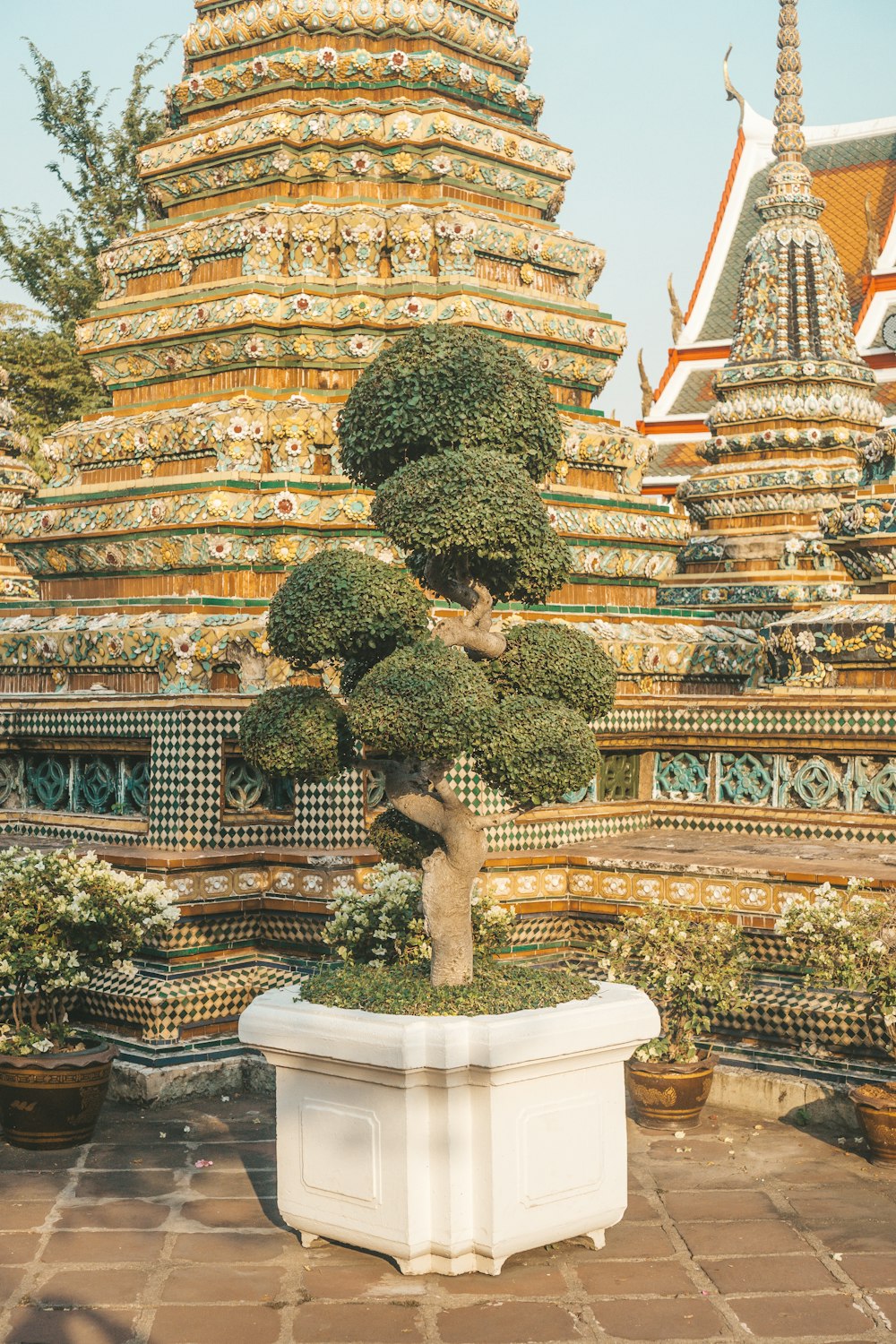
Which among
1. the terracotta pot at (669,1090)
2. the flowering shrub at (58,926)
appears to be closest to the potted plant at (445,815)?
the terracotta pot at (669,1090)

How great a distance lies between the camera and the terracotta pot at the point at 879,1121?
26.9 ft

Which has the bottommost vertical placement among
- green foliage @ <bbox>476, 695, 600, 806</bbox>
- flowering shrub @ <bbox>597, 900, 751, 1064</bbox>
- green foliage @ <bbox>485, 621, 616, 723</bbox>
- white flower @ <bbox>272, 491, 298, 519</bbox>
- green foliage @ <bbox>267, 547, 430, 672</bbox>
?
flowering shrub @ <bbox>597, 900, 751, 1064</bbox>

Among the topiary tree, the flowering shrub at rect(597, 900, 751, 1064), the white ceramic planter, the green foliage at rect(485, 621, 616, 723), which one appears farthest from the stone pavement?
the green foliage at rect(485, 621, 616, 723)

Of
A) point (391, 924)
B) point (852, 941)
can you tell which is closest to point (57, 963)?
point (391, 924)

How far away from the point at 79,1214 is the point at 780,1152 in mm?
3225

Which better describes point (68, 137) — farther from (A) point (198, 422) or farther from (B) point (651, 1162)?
(B) point (651, 1162)

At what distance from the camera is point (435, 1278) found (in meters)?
6.89

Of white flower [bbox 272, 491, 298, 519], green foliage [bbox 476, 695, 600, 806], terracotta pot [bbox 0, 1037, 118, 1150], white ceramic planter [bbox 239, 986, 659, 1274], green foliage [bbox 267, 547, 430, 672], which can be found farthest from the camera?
white flower [bbox 272, 491, 298, 519]

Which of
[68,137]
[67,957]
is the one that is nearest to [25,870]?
[67,957]

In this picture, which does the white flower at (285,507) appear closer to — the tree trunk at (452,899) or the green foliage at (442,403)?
the green foliage at (442,403)

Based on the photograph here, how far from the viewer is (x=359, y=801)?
10102mm

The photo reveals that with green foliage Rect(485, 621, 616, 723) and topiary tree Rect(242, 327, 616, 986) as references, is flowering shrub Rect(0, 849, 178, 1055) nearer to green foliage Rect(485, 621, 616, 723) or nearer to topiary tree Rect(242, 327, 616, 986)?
topiary tree Rect(242, 327, 616, 986)

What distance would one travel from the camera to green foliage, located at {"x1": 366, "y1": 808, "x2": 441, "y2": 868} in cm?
790

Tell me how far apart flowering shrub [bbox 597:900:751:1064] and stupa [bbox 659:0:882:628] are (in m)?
5.38
